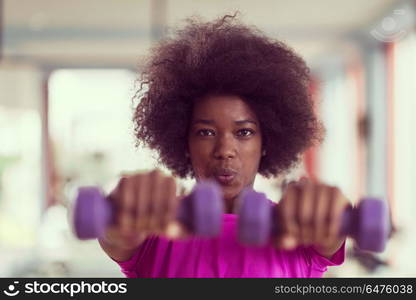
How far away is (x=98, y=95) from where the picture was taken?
246 cm

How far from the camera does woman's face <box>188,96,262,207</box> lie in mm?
647

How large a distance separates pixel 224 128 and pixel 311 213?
0.96 ft

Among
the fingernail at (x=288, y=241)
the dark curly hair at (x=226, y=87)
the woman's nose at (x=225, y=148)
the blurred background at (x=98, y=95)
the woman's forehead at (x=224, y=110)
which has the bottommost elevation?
the fingernail at (x=288, y=241)

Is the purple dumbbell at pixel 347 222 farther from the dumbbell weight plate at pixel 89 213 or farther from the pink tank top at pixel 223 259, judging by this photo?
the pink tank top at pixel 223 259

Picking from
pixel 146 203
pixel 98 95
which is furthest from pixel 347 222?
pixel 98 95

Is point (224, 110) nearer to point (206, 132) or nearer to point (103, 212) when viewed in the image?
point (206, 132)

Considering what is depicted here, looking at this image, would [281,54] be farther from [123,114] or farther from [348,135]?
[348,135]

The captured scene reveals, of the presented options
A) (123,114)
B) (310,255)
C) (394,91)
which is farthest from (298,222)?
(394,91)

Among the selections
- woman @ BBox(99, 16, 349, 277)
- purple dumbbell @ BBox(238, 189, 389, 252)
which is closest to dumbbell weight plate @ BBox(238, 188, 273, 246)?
purple dumbbell @ BBox(238, 189, 389, 252)

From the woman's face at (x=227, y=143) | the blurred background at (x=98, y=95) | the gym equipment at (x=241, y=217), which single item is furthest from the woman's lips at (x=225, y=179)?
the blurred background at (x=98, y=95)

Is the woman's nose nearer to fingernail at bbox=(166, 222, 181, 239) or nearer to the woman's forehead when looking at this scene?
the woman's forehead

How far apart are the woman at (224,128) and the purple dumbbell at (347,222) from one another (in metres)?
0.13

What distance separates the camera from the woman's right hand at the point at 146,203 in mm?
361

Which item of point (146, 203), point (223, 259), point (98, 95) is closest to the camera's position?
point (146, 203)
